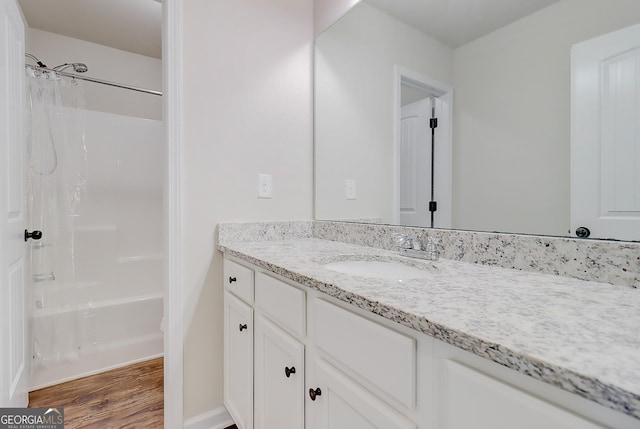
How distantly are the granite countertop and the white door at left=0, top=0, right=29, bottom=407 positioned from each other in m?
1.13

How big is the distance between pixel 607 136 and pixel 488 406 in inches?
28.8

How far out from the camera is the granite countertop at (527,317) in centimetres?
35

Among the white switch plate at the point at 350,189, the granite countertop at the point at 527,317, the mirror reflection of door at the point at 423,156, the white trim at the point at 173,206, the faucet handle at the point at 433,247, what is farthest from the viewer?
the white switch plate at the point at 350,189

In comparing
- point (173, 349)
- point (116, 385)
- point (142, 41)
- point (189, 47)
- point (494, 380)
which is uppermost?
point (142, 41)

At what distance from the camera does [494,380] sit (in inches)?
17.2

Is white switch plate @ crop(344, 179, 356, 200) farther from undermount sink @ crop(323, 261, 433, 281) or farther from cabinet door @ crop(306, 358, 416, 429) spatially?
cabinet door @ crop(306, 358, 416, 429)

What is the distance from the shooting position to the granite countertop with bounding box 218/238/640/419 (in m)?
0.35

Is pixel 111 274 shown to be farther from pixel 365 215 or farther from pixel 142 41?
pixel 365 215

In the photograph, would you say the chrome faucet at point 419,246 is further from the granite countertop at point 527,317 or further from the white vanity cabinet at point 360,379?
the white vanity cabinet at point 360,379

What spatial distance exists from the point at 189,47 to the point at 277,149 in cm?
60

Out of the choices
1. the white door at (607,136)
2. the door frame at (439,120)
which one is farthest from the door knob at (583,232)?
the door frame at (439,120)

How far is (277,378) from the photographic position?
39.1 inches

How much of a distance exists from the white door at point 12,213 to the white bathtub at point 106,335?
1.12 ft

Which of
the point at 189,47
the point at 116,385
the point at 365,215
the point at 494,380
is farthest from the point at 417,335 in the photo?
the point at 116,385
